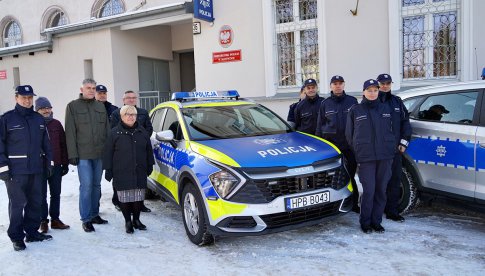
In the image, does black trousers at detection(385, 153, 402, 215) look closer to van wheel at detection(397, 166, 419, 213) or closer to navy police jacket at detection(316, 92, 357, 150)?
van wheel at detection(397, 166, 419, 213)

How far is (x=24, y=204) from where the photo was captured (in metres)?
4.35

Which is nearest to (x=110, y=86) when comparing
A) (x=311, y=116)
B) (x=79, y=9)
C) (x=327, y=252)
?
(x=79, y=9)

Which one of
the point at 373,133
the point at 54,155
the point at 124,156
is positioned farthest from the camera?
the point at 54,155

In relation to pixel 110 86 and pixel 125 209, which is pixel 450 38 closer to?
pixel 125 209

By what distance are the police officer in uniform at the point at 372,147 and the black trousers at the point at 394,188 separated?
25 cm

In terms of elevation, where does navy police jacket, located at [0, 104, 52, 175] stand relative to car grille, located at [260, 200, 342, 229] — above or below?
above

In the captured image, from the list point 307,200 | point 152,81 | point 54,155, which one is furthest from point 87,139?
point 152,81

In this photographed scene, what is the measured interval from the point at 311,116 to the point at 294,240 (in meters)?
2.02

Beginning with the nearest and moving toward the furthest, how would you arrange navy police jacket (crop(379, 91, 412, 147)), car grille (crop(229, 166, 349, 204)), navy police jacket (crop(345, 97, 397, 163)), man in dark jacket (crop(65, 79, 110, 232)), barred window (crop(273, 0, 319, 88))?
car grille (crop(229, 166, 349, 204)) < navy police jacket (crop(345, 97, 397, 163)) < navy police jacket (crop(379, 91, 412, 147)) < man in dark jacket (crop(65, 79, 110, 232)) < barred window (crop(273, 0, 319, 88))

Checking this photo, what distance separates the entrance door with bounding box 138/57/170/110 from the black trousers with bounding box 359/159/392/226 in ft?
31.6

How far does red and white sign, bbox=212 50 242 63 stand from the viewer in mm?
9992

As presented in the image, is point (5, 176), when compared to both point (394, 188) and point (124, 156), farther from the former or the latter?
point (394, 188)

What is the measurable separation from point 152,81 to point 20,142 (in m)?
9.43

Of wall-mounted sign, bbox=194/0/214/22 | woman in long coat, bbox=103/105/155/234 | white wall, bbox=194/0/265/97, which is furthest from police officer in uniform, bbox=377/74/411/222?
wall-mounted sign, bbox=194/0/214/22
